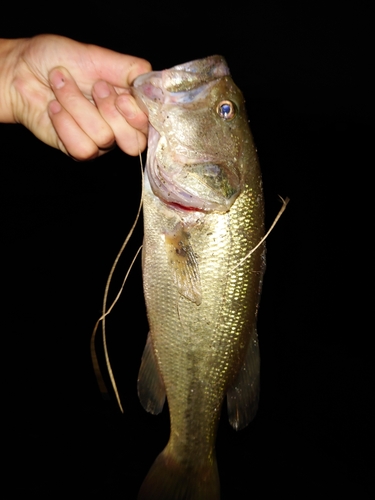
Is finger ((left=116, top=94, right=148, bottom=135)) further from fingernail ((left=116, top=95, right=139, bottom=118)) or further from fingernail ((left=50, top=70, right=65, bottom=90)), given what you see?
fingernail ((left=50, top=70, right=65, bottom=90))

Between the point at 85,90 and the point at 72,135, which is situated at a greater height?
the point at 85,90

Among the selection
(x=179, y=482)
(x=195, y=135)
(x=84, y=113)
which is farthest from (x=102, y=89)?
(x=179, y=482)

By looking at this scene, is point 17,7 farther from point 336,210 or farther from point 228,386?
point 228,386

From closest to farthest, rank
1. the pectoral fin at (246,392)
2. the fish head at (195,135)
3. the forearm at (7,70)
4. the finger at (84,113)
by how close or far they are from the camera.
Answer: the fish head at (195,135) → the finger at (84,113) → the pectoral fin at (246,392) → the forearm at (7,70)

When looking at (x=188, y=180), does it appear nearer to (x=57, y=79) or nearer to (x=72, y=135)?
(x=72, y=135)

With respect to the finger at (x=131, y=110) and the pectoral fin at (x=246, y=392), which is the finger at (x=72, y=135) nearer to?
the finger at (x=131, y=110)

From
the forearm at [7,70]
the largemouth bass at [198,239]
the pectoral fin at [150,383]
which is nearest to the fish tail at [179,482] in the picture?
the largemouth bass at [198,239]
